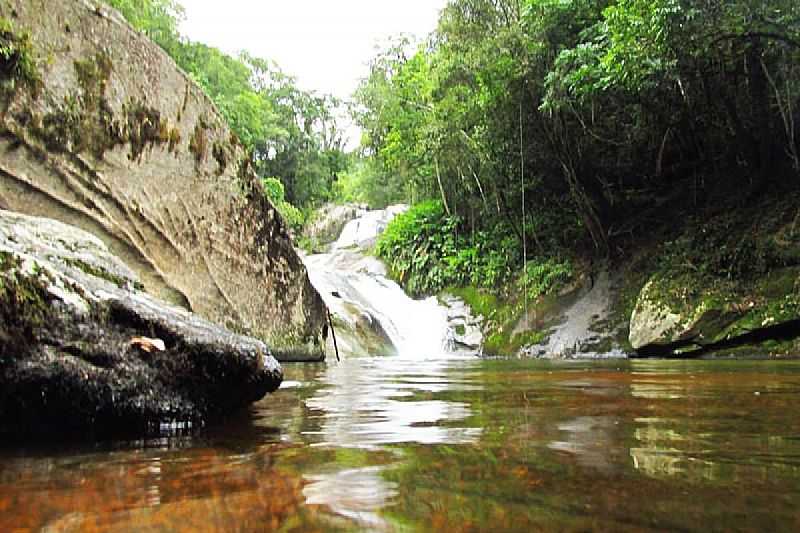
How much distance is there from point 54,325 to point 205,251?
5.15 metres

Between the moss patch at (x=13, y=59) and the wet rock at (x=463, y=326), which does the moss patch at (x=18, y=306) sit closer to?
the moss patch at (x=13, y=59)

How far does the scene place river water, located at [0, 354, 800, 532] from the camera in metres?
1.01

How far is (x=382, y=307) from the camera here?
1655 centimetres

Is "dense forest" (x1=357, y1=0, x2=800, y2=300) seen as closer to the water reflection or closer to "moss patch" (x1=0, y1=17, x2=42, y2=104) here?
"moss patch" (x1=0, y1=17, x2=42, y2=104)

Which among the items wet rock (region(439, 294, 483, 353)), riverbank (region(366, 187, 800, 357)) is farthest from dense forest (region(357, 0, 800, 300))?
wet rock (region(439, 294, 483, 353))

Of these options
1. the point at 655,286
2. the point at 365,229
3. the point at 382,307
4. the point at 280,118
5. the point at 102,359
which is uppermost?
the point at 280,118

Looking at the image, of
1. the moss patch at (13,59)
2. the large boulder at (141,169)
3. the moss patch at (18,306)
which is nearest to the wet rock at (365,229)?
the large boulder at (141,169)

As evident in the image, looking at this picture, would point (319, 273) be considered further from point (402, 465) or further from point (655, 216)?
point (402, 465)

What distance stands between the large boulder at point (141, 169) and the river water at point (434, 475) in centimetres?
470

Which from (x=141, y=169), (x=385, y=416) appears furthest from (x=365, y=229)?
(x=385, y=416)

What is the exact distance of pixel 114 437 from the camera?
6.40 ft

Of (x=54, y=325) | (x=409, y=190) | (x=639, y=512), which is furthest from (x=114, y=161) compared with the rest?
(x=409, y=190)

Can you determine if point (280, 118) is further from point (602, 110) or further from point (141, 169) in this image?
point (141, 169)

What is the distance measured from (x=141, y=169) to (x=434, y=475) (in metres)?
6.23
